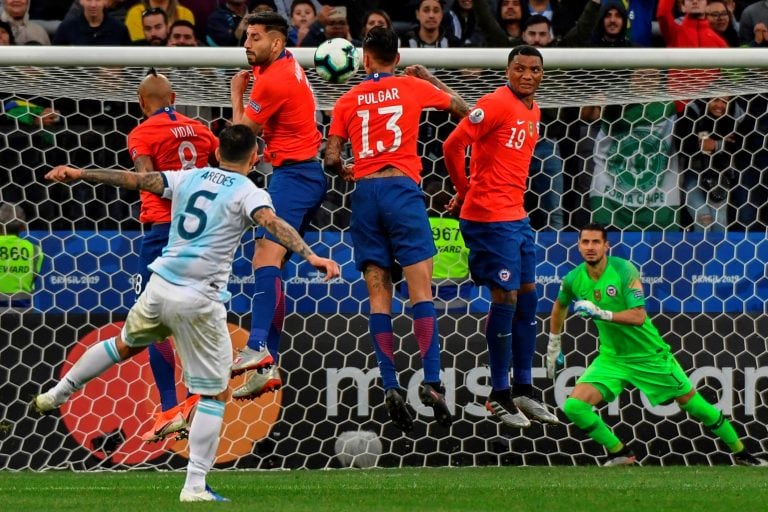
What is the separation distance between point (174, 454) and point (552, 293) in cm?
330

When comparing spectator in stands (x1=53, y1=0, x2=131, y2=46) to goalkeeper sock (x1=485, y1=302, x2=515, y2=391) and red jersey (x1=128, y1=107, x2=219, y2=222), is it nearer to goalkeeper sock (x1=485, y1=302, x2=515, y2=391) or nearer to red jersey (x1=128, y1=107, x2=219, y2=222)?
red jersey (x1=128, y1=107, x2=219, y2=222)

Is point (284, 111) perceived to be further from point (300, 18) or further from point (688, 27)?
point (688, 27)

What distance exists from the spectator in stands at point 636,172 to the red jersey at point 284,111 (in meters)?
3.15

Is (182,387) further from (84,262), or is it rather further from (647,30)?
(647,30)

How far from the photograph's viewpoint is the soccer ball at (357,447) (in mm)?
11570

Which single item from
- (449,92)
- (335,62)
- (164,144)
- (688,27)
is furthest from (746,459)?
(164,144)

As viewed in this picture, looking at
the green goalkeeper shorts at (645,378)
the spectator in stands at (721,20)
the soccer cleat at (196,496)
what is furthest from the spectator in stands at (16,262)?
the spectator in stands at (721,20)

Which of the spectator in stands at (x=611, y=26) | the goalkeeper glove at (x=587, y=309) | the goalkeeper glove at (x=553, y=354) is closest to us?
the goalkeeper glove at (x=587, y=309)

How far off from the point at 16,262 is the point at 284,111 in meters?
2.97

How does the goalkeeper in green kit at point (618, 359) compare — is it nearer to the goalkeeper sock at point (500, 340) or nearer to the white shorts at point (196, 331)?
the goalkeeper sock at point (500, 340)

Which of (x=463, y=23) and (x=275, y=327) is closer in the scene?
(x=275, y=327)

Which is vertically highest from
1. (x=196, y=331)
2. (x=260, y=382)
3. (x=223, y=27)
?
(x=223, y=27)

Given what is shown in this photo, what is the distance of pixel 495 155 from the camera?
9.78 meters

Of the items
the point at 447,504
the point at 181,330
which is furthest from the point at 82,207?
the point at 447,504
